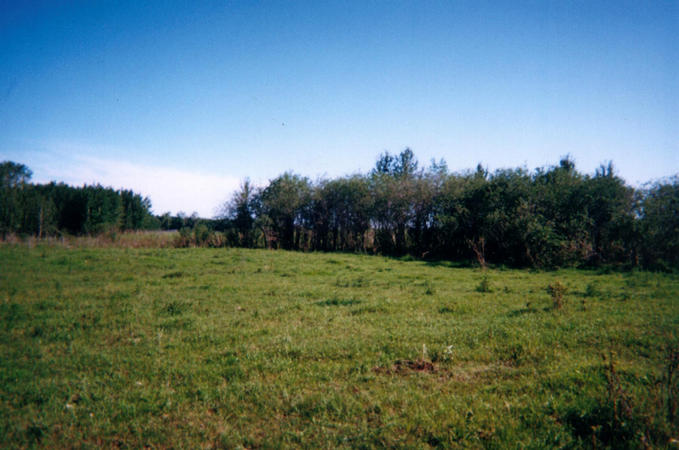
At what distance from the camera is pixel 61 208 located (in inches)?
1772

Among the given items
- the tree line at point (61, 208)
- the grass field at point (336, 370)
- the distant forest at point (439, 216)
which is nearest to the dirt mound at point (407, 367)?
the grass field at point (336, 370)

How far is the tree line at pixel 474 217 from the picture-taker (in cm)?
2155

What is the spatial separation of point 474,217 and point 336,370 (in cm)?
2493

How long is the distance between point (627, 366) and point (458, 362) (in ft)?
9.06

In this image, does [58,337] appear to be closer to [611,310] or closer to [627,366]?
[627,366]

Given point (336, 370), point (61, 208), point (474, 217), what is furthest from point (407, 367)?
point (61, 208)

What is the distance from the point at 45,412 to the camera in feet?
13.8

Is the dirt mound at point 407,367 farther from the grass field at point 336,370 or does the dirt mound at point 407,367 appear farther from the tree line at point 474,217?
the tree line at point 474,217

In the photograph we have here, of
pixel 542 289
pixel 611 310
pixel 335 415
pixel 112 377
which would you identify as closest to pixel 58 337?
pixel 112 377

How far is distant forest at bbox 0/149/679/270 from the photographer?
21.7 meters

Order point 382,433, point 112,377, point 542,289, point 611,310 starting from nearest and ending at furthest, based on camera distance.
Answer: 1. point 382,433
2. point 112,377
3. point 611,310
4. point 542,289

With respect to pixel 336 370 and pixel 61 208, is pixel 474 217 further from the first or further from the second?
pixel 61 208

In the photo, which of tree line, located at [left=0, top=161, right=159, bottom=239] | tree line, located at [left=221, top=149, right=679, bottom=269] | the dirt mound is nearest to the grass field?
the dirt mound

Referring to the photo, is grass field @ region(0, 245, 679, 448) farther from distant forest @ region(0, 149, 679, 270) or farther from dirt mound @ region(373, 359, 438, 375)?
distant forest @ region(0, 149, 679, 270)
